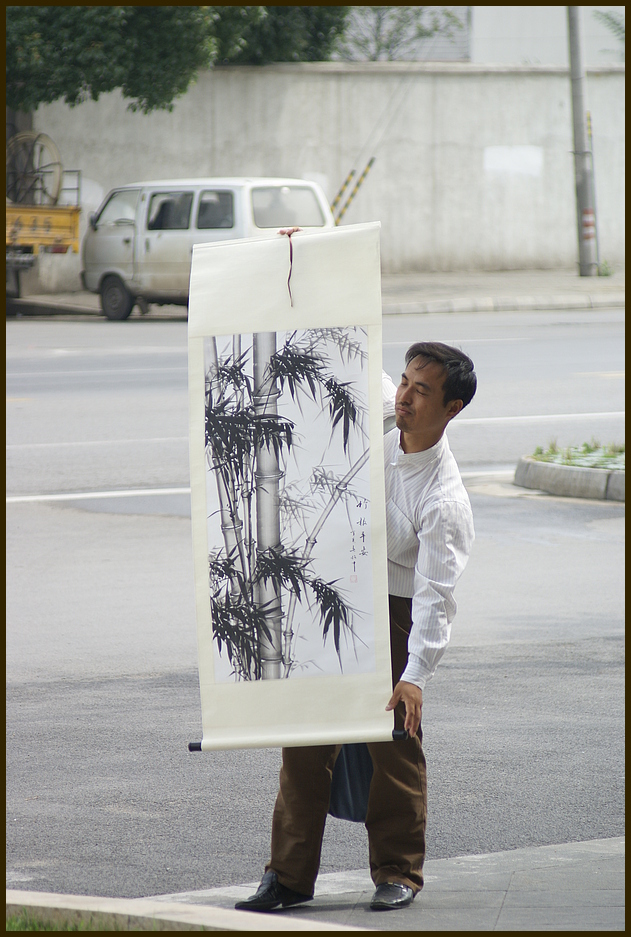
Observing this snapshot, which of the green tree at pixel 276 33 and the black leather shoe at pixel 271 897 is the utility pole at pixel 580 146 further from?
the black leather shoe at pixel 271 897

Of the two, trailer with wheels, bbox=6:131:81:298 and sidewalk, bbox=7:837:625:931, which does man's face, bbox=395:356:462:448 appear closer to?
sidewalk, bbox=7:837:625:931

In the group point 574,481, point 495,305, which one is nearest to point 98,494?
point 574,481

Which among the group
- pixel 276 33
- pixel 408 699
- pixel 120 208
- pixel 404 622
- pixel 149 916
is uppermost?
pixel 276 33

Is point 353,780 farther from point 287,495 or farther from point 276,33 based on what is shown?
point 276,33

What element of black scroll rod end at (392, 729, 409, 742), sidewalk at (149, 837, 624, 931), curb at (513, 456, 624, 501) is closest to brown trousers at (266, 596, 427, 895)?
sidewalk at (149, 837, 624, 931)

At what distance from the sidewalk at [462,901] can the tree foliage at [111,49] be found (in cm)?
2124

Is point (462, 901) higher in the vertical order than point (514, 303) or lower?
lower

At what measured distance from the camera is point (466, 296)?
73.4ft

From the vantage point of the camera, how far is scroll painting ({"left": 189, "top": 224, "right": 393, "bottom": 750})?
314 centimetres

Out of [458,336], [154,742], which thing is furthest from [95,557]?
[458,336]

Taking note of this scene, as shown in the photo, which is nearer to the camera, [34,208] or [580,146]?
[34,208]

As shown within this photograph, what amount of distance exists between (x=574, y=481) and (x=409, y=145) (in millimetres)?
19075

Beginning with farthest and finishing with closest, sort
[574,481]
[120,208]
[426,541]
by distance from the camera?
[120,208] < [574,481] < [426,541]

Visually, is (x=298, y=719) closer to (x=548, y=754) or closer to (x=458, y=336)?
(x=548, y=754)
